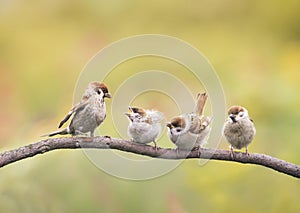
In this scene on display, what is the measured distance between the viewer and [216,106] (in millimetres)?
1667

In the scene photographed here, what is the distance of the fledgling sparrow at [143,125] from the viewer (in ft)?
4.69

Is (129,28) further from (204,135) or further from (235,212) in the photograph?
(204,135)

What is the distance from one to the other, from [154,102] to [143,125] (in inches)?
38.7

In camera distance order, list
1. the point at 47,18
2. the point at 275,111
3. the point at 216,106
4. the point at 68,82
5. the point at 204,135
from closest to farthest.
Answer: the point at 204,135 < the point at 216,106 < the point at 275,111 < the point at 68,82 < the point at 47,18

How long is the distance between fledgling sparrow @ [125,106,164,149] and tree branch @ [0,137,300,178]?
0.04m

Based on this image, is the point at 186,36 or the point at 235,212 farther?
the point at 186,36

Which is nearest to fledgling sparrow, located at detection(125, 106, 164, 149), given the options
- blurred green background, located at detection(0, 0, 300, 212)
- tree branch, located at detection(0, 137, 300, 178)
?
tree branch, located at detection(0, 137, 300, 178)

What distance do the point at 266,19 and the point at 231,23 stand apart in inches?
7.5

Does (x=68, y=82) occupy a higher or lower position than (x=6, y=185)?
higher

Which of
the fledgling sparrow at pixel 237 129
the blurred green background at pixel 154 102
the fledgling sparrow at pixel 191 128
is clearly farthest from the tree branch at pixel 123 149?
the blurred green background at pixel 154 102

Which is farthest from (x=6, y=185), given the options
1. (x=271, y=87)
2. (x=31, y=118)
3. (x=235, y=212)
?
(x=271, y=87)

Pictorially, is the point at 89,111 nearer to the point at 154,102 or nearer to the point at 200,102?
the point at 200,102

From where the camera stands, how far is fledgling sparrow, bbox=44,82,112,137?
1380 mm

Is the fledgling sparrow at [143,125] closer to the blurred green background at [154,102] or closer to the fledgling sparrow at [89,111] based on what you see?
the fledgling sparrow at [89,111]
